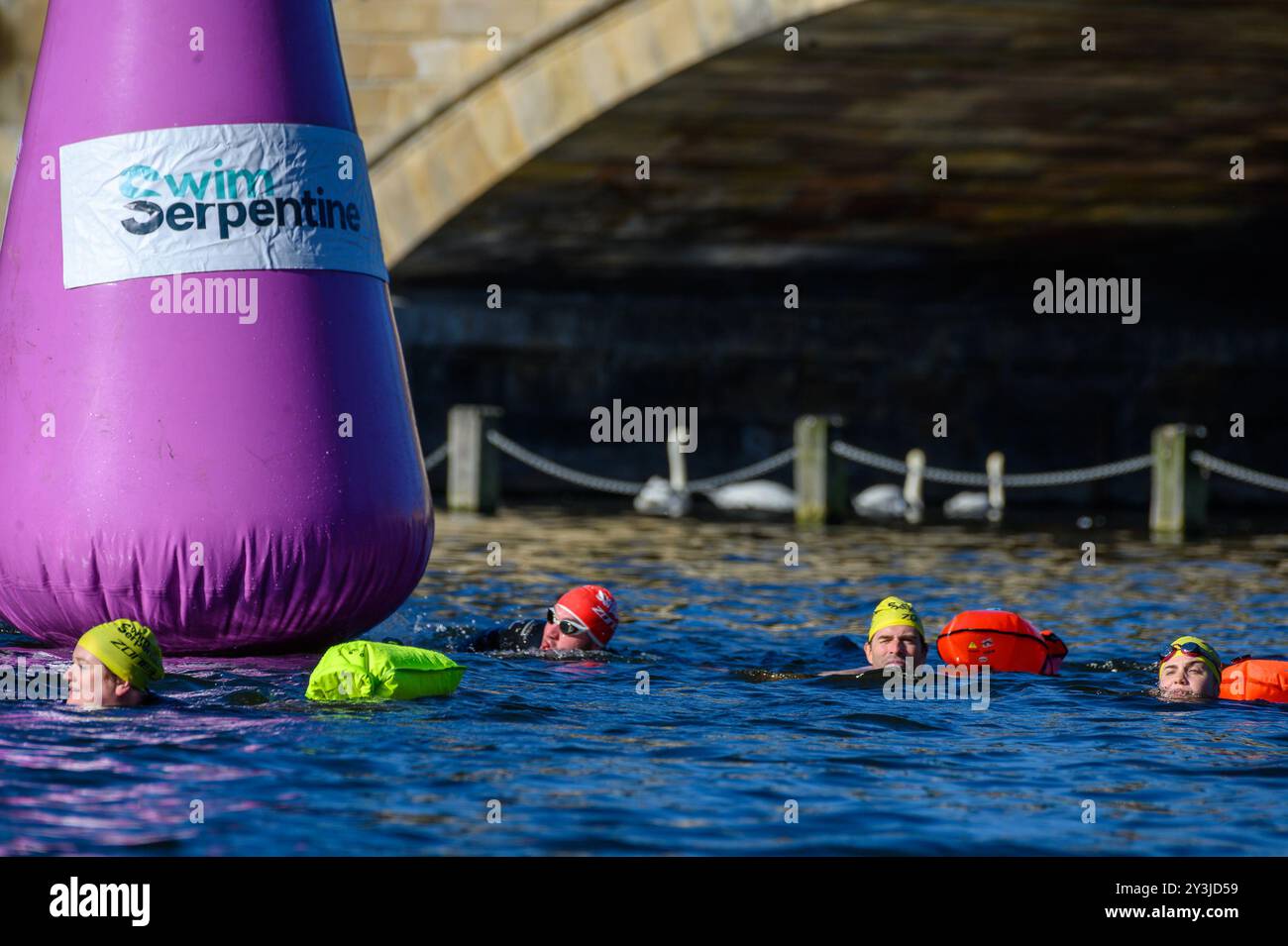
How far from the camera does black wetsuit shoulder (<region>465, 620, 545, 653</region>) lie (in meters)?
10.5

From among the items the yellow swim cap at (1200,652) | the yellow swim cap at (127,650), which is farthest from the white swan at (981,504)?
the yellow swim cap at (127,650)

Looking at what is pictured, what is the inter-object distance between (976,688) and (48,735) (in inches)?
156

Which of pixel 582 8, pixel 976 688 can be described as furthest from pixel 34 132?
pixel 582 8

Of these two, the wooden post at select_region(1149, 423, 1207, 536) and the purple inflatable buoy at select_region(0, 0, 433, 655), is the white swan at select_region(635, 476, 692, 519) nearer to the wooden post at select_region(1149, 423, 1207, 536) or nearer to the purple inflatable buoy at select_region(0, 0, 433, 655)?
the wooden post at select_region(1149, 423, 1207, 536)

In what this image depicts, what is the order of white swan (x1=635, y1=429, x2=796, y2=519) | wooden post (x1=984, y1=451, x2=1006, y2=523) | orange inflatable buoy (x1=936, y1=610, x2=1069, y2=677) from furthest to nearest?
1. wooden post (x1=984, y1=451, x2=1006, y2=523)
2. white swan (x1=635, y1=429, x2=796, y2=519)
3. orange inflatable buoy (x1=936, y1=610, x2=1069, y2=677)

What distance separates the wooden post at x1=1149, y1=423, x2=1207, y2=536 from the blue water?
23.9 ft

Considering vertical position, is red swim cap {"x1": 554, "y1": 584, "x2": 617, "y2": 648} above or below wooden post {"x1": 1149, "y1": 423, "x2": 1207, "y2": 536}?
below

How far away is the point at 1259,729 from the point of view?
8.33 m

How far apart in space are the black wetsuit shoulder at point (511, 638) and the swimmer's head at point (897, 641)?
165 centimetres

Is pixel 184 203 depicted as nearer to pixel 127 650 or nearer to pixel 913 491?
pixel 127 650

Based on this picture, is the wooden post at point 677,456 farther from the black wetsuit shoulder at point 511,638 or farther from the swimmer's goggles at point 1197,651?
the swimmer's goggles at point 1197,651

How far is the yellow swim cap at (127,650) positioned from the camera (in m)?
7.93

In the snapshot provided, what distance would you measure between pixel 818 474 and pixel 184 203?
11643mm

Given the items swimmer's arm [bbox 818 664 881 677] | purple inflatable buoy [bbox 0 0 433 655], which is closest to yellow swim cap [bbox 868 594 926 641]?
swimmer's arm [bbox 818 664 881 677]
